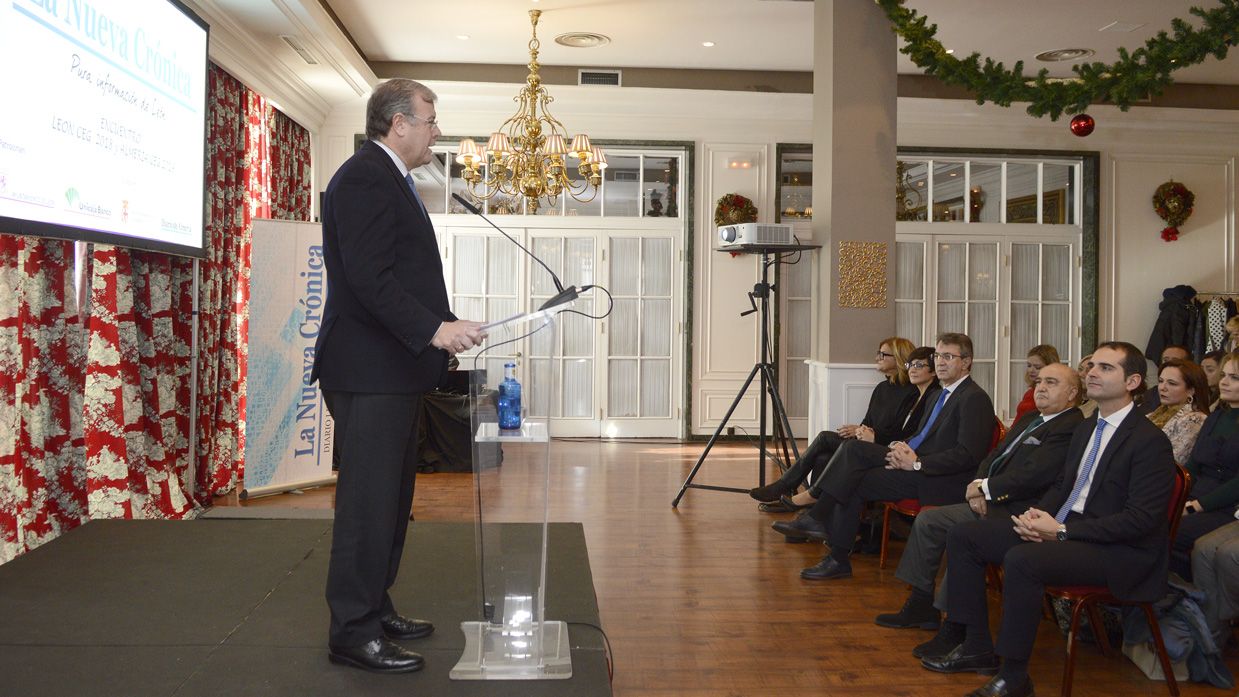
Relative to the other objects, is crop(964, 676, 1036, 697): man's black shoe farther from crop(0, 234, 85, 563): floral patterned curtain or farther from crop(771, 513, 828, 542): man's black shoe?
crop(0, 234, 85, 563): floral patterned curtain

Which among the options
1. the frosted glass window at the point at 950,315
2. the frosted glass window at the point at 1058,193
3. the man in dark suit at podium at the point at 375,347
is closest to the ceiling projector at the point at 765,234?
the man in dark suit at podium at the point at 375,347

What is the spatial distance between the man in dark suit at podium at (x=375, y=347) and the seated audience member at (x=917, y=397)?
2.63 m

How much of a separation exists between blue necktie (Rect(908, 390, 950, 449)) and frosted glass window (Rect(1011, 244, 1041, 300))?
5.18 m

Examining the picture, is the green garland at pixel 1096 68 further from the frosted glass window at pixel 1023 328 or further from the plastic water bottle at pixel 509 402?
the frosted glass window at pixel 1023 328

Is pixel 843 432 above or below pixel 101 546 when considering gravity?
above

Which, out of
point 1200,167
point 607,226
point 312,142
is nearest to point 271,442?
point 312,142

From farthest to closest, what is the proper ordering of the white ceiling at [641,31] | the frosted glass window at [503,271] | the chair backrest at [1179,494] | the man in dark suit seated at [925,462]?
the frosted glass window at [503,271]
the white ceiling at [641,31]
the man in dark suit seated at [925,462]
the chair backrest at [1179,494]

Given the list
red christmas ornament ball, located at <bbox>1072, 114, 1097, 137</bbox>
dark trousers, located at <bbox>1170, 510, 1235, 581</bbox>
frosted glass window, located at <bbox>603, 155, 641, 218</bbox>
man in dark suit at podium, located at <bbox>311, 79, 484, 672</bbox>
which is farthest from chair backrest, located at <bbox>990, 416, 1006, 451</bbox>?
frosted glass window, located at <bbox>603, 155, 641, 218</bbox>

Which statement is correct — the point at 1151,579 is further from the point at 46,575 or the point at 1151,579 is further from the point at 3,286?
the point at 3,286

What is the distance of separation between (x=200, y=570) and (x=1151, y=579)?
305cm

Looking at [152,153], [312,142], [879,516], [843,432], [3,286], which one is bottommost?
[879,516]

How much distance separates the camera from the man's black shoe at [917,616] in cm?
348

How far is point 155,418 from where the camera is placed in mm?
5012

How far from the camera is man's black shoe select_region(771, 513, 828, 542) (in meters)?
4.68
